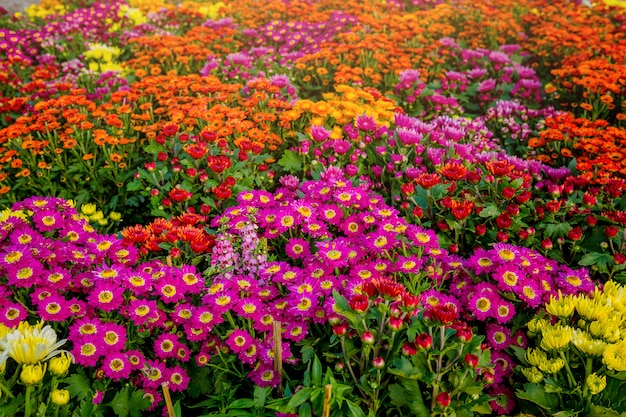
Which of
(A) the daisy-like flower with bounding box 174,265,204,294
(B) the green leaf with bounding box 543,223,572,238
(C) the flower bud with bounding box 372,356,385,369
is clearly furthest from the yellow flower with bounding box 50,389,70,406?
(B) the green leaf with bounding box 543,223,572,238

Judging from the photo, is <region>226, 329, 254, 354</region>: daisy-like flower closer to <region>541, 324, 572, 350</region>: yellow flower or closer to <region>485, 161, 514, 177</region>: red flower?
<region>541, 324, 572, 350</region>: yellow flower

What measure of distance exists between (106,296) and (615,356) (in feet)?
7.17

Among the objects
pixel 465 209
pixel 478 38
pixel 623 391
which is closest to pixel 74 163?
pixel 465 209

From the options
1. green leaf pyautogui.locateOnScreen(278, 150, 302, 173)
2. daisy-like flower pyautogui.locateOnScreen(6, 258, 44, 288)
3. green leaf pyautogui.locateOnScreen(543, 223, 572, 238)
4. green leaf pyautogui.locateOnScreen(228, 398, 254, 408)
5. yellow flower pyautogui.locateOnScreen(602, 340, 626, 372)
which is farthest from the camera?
green leaf pyautogui.locateOnScreen(278, 150, 302, 173)

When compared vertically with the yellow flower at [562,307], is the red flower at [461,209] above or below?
above

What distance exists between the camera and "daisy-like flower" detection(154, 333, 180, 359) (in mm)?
2213

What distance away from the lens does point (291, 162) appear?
3689 mm

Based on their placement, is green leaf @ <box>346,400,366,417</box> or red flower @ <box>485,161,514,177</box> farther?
red flower @ <box>485,161,514,177</box>

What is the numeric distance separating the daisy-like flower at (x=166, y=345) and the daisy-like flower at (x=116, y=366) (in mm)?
142

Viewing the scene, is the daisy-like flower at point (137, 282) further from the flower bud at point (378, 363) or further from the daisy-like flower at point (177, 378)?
the flower bud at point (378, 363)

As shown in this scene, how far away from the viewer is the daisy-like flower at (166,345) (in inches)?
87.1

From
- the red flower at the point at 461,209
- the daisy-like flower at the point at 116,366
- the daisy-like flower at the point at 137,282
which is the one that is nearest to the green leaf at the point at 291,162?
the red flower at the point at 461,209

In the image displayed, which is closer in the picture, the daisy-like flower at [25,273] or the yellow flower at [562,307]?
the yellow flower at [562,307]

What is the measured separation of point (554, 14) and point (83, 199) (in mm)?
6495
